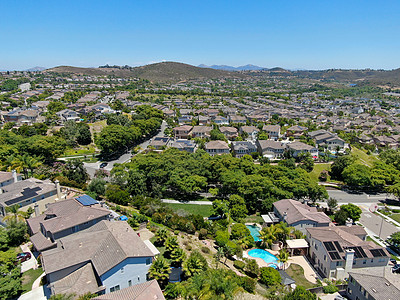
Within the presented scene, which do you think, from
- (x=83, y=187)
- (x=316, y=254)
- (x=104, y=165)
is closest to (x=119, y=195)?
(x=83, y=187)

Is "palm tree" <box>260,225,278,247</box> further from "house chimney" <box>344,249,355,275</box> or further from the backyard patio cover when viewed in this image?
"house chimney" <box>344,249,355,275</box>

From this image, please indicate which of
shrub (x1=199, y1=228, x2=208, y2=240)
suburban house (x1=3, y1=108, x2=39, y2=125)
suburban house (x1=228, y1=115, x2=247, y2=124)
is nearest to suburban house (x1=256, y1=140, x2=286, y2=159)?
suburban house (x1=228, y1=115, x2=247, y2=124)

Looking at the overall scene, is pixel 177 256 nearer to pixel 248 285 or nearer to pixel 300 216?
pixel 248 285

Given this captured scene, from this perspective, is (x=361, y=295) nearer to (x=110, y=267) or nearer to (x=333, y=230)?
(x=333, y=230)

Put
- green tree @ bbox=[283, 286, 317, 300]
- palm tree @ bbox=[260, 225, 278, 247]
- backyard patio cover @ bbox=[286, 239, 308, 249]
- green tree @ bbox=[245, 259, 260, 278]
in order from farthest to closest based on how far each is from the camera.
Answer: palm tree @ bbox=[260, 225, 278, 247] < backyard patio cover @ bbox=[286, 239, 308, 249] < green tree @ bbox=[245, 259, 260, 278] < green tree @ bbox=[283, 286, 317, 300]

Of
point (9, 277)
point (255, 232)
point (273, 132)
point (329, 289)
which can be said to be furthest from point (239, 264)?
point (273, 132)
